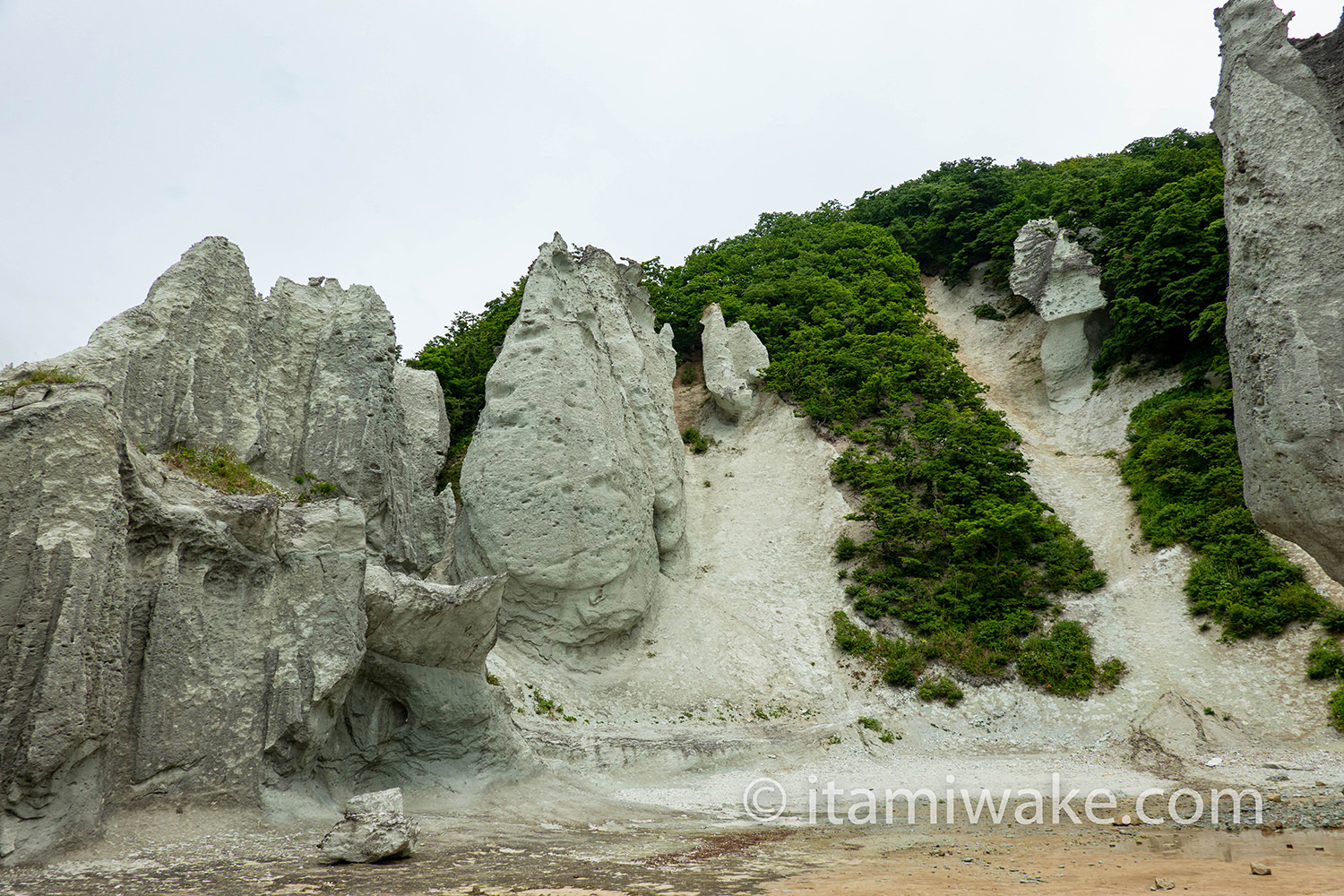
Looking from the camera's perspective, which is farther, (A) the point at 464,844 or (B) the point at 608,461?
(B) the point at 608,461

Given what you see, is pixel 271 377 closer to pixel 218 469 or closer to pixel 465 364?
pixel 218 469

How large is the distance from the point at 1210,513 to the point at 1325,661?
13.1 feet

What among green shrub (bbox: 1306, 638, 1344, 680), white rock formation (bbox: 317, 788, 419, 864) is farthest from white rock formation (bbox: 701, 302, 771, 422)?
white rock formation (bbox: 317, 788, 419, 864)

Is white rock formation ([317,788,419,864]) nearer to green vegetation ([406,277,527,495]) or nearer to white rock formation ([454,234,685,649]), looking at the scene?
white rock formation ([454,234,685,649])

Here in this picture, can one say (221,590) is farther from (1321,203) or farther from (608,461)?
(1321,203)

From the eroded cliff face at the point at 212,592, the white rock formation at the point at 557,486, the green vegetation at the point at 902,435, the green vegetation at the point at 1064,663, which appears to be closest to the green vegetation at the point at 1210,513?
the green vegetation at the point at 902,435

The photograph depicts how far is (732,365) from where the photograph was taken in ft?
82.6

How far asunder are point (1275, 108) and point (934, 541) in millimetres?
11949


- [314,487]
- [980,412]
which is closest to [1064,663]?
[980,412]

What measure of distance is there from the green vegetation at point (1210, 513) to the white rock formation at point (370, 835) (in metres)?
15.3

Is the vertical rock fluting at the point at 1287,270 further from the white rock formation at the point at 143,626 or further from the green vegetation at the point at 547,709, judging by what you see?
the green vegetation at the point at 547,709

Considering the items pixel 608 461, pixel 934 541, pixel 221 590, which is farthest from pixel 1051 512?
pixel 221 590

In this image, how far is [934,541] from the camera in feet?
62.2

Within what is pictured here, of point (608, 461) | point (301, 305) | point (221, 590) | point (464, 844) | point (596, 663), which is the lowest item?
point (464, 844)
